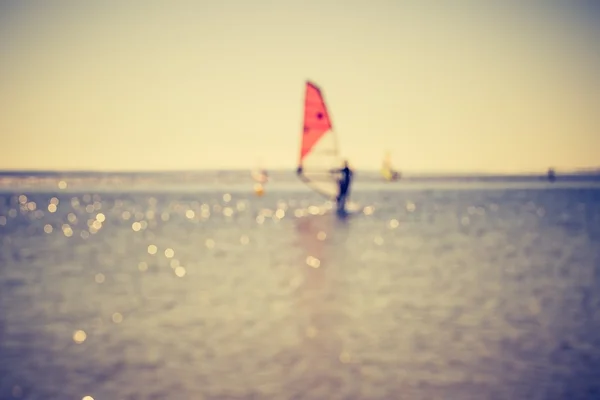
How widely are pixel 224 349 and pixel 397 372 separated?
8.46ft

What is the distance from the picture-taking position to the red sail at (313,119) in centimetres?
3909

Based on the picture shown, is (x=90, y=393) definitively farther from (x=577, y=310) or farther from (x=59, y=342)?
(x=577, y=310)

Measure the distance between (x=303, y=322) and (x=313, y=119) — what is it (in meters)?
29.1

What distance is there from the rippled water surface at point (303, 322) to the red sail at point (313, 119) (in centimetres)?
1762

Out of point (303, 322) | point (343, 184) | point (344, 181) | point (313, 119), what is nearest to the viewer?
point (303, 322)

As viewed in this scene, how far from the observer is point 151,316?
1158 cm

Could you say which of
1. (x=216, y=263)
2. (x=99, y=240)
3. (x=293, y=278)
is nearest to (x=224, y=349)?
(x=293, y=278)

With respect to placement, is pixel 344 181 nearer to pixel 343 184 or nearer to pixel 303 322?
pixel 343 184

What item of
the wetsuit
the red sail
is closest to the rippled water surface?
the wetsuit

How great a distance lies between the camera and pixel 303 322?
1097cm

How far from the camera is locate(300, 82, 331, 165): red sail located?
1539 inches

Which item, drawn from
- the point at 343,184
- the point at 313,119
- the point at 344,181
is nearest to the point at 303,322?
the point at 313,119

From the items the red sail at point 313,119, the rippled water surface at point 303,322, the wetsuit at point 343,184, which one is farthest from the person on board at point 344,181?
the rippled water surface at point 303,322

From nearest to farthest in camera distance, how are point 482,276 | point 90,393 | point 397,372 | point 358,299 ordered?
point 90,393, point 397,372, point 358,299, point 482,276
